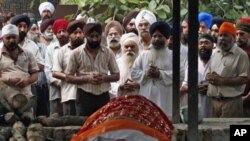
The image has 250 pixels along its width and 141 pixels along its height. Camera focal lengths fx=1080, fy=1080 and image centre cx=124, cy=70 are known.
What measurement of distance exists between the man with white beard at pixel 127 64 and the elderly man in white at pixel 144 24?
0.22m

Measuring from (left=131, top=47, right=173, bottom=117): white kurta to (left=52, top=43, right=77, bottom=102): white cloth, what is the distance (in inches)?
38.6

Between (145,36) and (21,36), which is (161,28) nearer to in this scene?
(145,36)

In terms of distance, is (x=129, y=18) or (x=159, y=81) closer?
(x=159, y=81)

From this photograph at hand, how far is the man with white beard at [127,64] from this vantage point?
14906mm

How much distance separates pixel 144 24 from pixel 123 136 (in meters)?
7.08

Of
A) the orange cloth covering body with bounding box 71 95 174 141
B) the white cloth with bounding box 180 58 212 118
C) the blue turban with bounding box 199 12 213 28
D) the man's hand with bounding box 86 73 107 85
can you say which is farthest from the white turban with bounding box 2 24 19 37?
the orange cloth covering body with bounding box 71 95 174 141

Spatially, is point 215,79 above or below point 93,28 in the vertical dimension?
below

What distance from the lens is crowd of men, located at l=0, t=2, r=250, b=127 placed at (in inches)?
563

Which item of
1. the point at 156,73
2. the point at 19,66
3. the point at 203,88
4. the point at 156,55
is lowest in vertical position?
the point at 203,88

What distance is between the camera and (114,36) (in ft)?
52.9

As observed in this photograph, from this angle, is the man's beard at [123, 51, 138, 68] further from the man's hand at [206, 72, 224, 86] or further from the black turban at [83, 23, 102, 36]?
the man's hand at [206, 72, 224, 86]

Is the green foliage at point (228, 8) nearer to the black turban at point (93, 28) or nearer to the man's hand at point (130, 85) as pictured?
the man's hand at point (130, 85)

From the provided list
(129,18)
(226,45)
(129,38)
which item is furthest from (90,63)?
(129,18)

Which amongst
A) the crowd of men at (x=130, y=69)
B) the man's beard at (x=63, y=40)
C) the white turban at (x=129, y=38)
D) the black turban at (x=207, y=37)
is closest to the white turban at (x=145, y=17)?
the crowd of men at (x=130, y=69)
